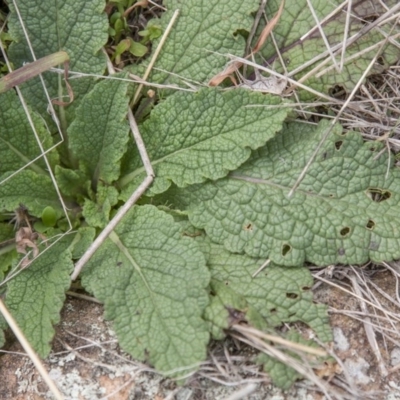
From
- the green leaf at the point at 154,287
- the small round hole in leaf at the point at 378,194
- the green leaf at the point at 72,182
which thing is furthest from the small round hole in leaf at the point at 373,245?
the green leaf at the point at 72,182

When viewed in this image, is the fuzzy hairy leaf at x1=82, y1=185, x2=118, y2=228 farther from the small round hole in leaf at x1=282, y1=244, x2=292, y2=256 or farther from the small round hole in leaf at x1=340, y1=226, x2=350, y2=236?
the small round hole in leaf at x1=340, y1=226, x2=350, y2=236

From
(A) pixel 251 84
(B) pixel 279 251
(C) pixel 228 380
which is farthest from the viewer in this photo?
(A) pixel 251 84

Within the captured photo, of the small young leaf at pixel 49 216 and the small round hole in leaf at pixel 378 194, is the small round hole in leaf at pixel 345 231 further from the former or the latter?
the small young leaf at pixel 49 216

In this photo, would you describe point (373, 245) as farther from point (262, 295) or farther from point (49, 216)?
point (49, 216)

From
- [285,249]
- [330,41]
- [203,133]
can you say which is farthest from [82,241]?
[330,41]

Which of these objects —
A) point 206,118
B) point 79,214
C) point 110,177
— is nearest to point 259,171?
point 206,118

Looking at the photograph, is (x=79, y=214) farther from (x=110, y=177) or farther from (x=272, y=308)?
(x=272, y=308)
